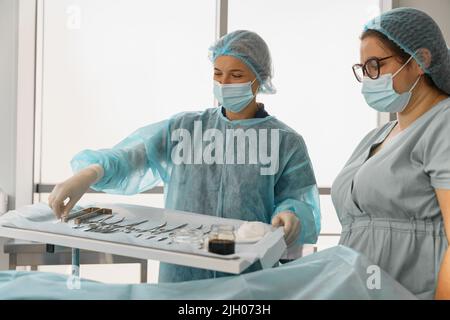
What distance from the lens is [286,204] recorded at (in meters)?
1.47

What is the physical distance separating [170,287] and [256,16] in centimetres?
214

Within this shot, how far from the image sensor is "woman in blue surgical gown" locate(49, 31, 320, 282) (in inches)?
59.7

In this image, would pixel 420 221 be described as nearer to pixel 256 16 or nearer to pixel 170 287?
pixel 170 287

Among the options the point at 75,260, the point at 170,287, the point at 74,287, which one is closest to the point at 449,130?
the point at 170,287

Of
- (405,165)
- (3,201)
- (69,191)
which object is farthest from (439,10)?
(3,201)

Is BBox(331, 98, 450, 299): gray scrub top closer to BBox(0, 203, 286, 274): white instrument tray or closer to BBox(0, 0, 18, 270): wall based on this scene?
BBox(0, 203, 286, 274): white instrument tray

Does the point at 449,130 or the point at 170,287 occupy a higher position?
the point at 449,130

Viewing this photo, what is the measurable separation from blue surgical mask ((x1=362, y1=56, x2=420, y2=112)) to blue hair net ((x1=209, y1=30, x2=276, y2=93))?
45 cm

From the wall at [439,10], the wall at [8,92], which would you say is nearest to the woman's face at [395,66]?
the wall at [439,10]

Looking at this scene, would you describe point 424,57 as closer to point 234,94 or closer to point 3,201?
point 234,94

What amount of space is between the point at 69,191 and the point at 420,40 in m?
0.95

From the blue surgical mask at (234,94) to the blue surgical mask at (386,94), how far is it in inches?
17.0

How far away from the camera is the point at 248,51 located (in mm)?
1548

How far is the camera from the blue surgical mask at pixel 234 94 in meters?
1.53
